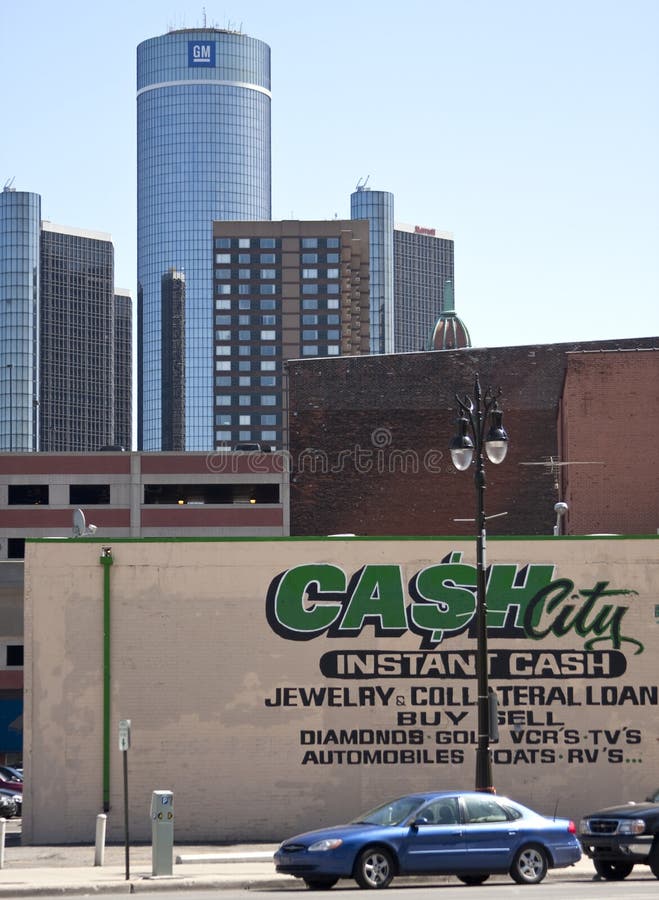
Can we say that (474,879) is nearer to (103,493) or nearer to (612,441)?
(612,441)

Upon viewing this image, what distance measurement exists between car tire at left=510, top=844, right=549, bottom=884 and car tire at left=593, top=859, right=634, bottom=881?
144 cm

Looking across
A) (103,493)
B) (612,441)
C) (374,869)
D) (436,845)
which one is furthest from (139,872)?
(103,493)

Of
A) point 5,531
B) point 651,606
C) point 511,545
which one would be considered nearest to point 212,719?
point 511,545

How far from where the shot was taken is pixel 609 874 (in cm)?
2438

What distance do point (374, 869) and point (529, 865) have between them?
252 centimetres

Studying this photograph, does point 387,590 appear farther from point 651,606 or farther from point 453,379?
point 453,379

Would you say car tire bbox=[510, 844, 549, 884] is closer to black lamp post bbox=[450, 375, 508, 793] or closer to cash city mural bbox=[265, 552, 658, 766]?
black lamp post bbox=[450, 375, 508, 793]

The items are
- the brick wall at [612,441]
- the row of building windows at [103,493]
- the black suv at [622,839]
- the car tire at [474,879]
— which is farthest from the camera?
the row of building windows at [103,493]

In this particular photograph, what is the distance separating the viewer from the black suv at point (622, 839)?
77.5ft

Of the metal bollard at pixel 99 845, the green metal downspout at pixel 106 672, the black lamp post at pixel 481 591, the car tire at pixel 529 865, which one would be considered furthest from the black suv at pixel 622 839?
the green metal downspout at pixel 106 672

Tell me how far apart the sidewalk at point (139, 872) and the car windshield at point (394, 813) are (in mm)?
1165

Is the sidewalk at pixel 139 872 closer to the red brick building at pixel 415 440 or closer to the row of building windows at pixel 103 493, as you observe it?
the red brick building at pixel 415 440

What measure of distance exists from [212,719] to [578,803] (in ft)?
25.7

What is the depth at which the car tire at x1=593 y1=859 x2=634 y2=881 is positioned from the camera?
2425cm
